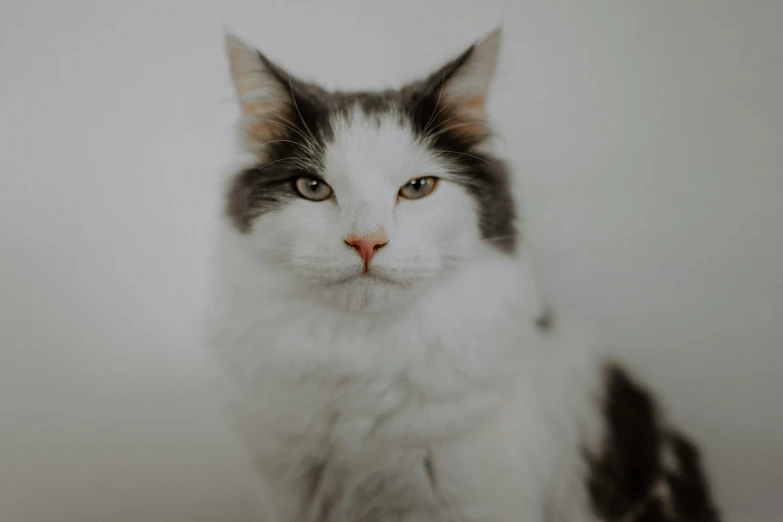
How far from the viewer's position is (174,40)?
3.90ft

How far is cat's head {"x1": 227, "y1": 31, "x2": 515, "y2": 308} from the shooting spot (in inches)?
34.9

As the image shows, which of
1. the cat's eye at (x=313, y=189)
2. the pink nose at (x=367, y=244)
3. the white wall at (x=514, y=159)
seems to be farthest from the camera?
the white wall at (x=514, y=159)

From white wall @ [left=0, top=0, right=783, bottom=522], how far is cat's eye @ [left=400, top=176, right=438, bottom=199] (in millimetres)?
325

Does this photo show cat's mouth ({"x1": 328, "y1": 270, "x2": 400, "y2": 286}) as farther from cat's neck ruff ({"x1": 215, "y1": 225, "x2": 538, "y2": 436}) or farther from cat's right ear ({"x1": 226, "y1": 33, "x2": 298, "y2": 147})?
cat's right ear ({"x1": 226, "y1": 33, "x2": 298, "y2": 147})

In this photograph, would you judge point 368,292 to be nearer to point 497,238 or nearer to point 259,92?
point 497,238

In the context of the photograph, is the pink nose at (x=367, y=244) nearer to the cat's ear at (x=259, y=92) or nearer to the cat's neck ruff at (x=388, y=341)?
the cat's neck ruff at (x=388, y=341)

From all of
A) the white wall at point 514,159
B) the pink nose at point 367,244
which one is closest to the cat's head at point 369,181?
the pink nose at point 367,244

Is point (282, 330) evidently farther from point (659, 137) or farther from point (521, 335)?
point (659, 137)

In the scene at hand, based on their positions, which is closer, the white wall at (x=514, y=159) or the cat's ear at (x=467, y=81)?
the cat's ear at (x=467, y=81)

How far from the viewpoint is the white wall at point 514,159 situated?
1.14 m

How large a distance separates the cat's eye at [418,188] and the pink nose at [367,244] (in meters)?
0.13

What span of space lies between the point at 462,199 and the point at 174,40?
78 centimetres

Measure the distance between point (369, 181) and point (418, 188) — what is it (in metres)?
0.10

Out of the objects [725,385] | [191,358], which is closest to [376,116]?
[191,358]
